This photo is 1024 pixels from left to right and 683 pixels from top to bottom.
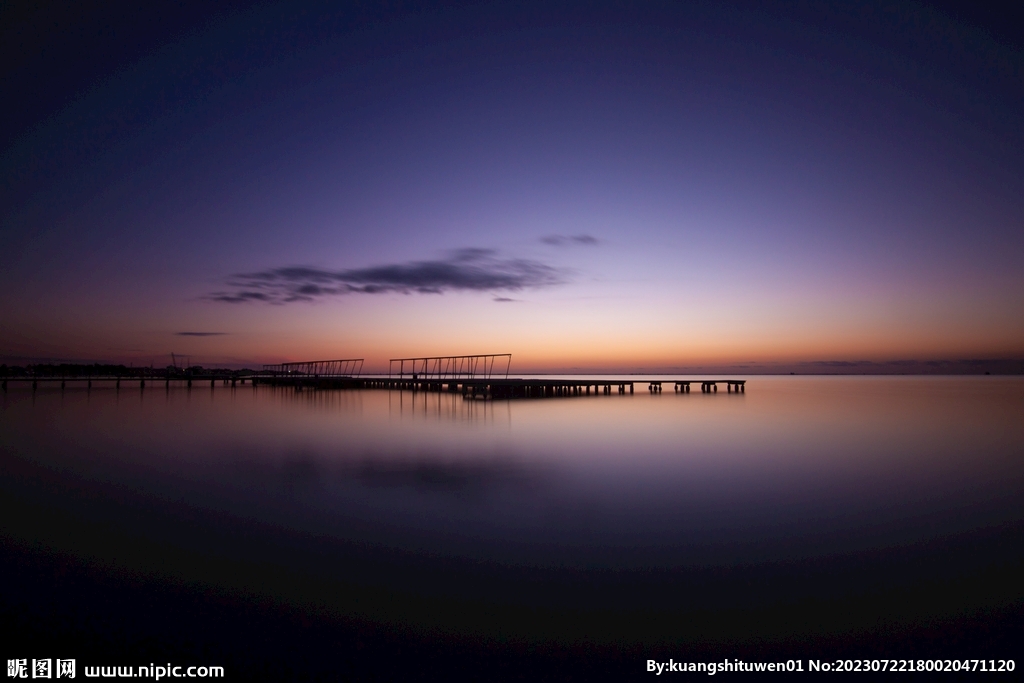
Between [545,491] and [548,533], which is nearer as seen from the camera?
[548,533]

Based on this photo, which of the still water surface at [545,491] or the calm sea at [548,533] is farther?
the still water surface at [545,491]

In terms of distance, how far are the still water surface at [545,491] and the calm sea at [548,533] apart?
0.17 feet

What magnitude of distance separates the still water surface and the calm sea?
0.17ft

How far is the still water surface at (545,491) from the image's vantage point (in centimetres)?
616

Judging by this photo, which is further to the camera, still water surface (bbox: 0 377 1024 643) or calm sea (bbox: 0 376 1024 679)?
still water surface (bbox: 0 377 1024 643)

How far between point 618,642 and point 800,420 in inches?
778

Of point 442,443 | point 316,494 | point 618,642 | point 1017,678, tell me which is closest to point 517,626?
point 618,642

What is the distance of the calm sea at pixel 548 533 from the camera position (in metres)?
4.57

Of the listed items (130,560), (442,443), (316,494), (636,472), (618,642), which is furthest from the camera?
(442,443)

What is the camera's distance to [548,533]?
666cm

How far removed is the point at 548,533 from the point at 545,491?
2.29 meters

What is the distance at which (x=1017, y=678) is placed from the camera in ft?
12.2

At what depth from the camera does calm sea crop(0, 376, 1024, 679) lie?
4.57m

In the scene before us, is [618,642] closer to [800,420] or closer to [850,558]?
[850,558]
